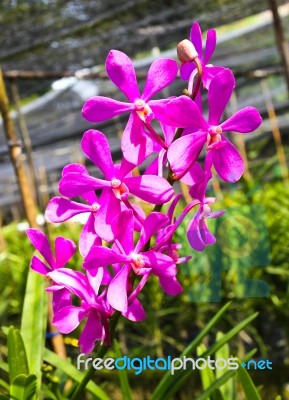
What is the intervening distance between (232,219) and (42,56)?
10.1ft

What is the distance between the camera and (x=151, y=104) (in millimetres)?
375

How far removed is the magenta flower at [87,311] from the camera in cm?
40

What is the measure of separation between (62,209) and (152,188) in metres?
0.07

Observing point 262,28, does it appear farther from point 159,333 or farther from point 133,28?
point 159,333

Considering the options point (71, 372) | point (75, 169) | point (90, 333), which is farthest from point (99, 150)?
point (71, 372)

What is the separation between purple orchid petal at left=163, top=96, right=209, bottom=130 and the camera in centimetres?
36

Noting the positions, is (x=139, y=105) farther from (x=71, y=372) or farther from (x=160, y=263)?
(x=71, y=372)

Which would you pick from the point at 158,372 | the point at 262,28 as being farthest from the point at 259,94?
the point at 158,372

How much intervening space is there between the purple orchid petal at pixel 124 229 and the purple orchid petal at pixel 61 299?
72 millimetres

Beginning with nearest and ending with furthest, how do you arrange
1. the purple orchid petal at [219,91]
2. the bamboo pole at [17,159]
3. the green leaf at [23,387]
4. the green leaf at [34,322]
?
the purple orchid petal at [219,91] < the green leaf at [23,387] < the green leaf at [34,322] < the bamboo pole at [17,159]

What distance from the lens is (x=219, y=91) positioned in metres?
0.36

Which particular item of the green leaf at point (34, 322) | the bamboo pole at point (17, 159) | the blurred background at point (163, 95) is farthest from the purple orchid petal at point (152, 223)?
the bamboo pole at point (17, 159)

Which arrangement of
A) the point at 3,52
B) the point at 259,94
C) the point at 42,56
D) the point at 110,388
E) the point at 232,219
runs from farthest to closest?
the point at 259,94 < the point at 42,56 < the point at 3,52 < the point at 110,388 < the point at 232,219

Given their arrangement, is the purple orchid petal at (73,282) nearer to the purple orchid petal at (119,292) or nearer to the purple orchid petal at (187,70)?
the purple orchid petal at (119,292)
